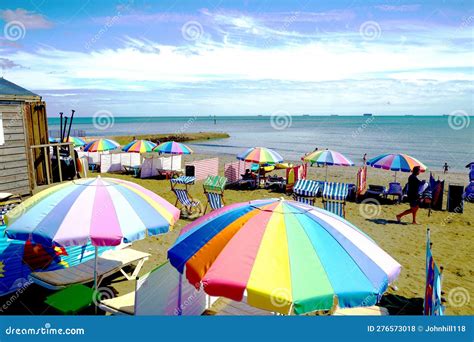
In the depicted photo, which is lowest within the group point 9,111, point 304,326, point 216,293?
point 304,326

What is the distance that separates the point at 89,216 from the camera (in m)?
4.45

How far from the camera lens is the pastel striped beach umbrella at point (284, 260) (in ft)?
9.83

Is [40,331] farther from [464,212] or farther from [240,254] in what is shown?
[464,212]

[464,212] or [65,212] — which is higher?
[65,212]

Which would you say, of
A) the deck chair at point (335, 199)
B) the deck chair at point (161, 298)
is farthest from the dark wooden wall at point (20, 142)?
the deck chair at point (335, 199)

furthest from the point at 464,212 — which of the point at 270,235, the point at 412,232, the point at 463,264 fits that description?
the point at 270,235

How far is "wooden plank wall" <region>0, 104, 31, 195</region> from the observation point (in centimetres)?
877

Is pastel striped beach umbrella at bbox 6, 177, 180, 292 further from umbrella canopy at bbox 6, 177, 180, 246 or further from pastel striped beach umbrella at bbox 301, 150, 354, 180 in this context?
pastel striped beach umbrella at bbox 301, 150, 354, 180

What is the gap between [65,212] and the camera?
4.46 m

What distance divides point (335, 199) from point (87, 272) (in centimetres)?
688

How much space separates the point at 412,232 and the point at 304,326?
7634 mm

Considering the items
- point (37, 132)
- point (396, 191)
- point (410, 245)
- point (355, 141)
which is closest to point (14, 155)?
point (37, 132)

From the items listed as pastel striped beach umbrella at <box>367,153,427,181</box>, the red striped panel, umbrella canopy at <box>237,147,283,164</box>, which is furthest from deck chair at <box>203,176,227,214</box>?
the red striped panel

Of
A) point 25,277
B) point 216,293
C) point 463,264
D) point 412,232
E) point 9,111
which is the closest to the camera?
point 216,293
